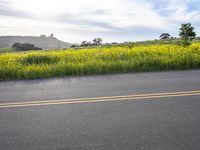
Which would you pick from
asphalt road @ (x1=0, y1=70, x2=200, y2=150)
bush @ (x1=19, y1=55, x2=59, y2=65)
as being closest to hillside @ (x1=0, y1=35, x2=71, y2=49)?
bush @ (x1=19, y1=55, x2=59, y2=65)

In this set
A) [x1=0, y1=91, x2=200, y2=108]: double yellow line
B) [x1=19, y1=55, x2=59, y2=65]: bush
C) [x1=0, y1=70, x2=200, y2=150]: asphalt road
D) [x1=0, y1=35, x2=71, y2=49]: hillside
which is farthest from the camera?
[x1=0, y1=35, x2=71, y2=49]: hillside

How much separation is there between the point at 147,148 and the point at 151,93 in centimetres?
381

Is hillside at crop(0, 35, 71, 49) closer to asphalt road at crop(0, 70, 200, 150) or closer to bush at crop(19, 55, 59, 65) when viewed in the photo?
bush at crop(19, 55, 59, 65)

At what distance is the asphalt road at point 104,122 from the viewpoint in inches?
194

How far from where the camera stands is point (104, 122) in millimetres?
5938

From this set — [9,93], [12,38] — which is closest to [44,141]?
[9,93]

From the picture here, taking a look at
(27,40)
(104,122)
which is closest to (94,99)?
(104,122)

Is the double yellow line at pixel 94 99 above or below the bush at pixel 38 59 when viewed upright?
below

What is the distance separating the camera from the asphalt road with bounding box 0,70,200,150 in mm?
4930

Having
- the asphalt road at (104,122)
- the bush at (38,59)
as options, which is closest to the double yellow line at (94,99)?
the asphalt road at (104,122)

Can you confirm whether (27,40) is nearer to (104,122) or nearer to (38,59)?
(38,59)

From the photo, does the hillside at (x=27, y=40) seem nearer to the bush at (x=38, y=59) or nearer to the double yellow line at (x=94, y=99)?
the bush at (x=38, y=59)

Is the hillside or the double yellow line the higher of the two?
the hillside

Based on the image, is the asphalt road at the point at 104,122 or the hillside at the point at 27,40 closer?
the asphalt road at the point at 104,122
